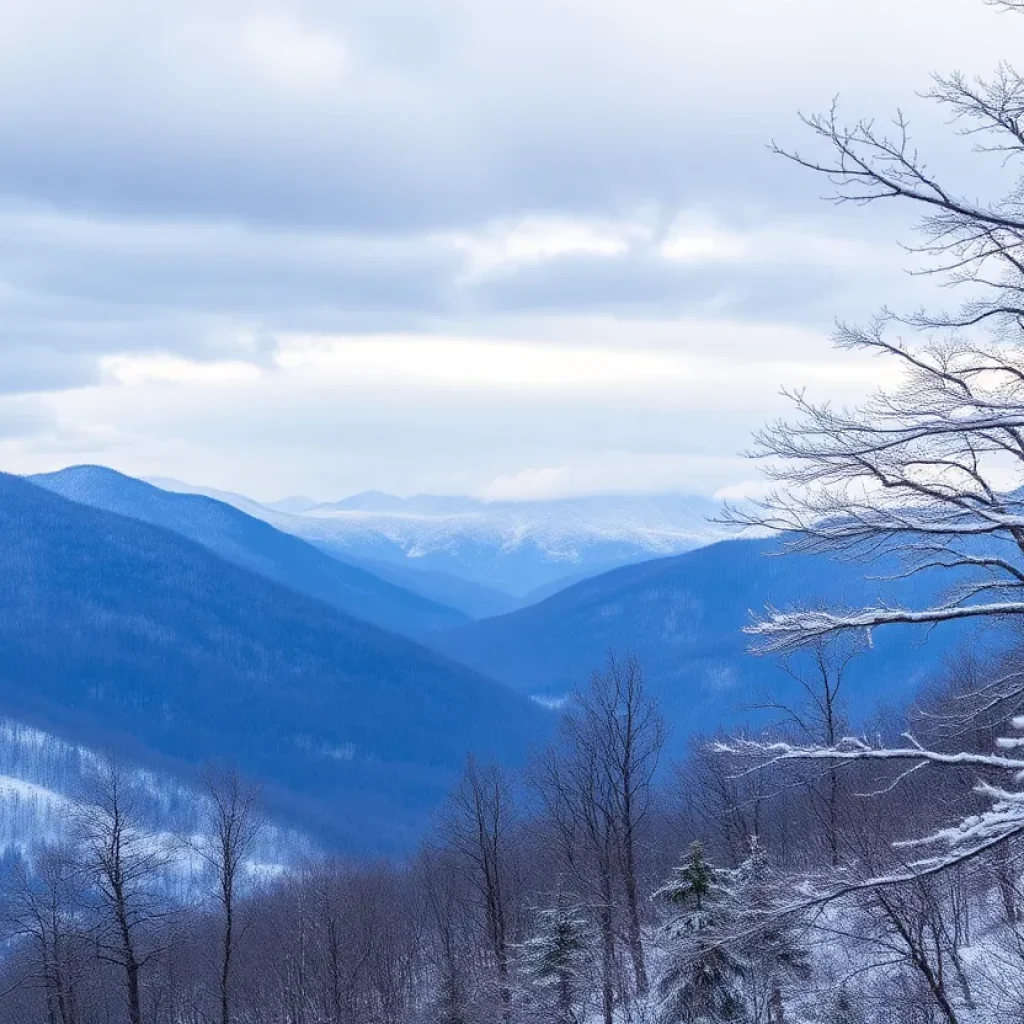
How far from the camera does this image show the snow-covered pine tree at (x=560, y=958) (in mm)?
30359

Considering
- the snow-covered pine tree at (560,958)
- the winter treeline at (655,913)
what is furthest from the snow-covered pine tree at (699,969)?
the snow-covered pine tree at (560,958)

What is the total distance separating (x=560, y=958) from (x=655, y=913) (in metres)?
16.1

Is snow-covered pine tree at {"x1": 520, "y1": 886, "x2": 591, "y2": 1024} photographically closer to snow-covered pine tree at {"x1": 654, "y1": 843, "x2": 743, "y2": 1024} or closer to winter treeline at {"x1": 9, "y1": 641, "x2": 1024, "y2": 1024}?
winter treeline at {"x1": 9, "y1": 641, "x2": 1024, "y2": 1024}

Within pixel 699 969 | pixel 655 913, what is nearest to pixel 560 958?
pixel 699 969

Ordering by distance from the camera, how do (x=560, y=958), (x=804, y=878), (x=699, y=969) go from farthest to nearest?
1. (x=560, y=958)
2. (x=699, y=969)
3. (x=804, y=878)

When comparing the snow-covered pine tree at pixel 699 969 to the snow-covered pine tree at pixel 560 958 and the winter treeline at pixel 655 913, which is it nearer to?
the winter treeline at pixel 655 913

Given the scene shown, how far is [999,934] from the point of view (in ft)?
79.5

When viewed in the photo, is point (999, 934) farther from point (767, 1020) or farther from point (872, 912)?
point (872, 912)

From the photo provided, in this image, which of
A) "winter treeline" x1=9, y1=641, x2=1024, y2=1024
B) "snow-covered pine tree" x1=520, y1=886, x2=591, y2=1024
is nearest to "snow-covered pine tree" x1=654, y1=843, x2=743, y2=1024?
"winter treeline" x1=9, y1=641, x2=1024, y2=1024

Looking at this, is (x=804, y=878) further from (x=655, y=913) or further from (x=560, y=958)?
(x=655, y=913)

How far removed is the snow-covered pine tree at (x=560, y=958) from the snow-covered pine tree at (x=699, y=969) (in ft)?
12.8

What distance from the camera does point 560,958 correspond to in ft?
101

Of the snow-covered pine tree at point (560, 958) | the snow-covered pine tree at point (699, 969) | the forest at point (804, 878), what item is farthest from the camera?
the snow-covered pine tree at point (560, 958)

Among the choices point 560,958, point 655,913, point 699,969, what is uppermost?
point 655,913
